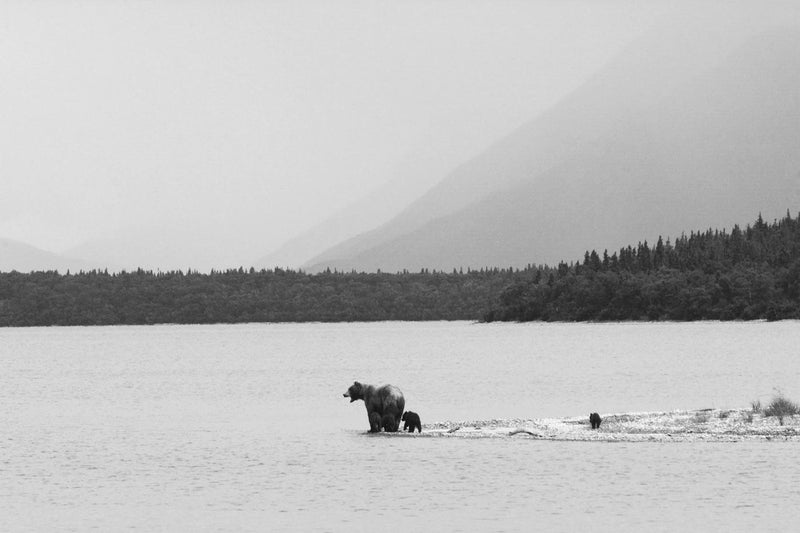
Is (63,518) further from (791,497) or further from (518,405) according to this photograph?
(518,405)

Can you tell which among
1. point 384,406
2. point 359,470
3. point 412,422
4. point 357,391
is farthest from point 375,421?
point 359,470

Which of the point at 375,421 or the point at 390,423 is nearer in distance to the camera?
the point at 390,423

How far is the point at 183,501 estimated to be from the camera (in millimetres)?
37531

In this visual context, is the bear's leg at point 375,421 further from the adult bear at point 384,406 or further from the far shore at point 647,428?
the far shore at point 647,428

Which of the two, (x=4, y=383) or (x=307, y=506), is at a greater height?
(x=4, y=383)

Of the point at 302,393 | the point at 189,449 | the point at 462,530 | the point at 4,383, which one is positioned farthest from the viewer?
the point at 4,383

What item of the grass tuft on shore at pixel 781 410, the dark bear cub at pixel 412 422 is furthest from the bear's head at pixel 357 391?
the grass tuft on shore at pixel 781 410

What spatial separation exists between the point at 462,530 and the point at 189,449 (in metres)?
21.6

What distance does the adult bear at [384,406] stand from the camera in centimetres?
5291

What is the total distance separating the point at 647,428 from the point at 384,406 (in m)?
10.5

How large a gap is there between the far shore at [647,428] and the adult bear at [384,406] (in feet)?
4.51

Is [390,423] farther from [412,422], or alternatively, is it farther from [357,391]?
[357,391]

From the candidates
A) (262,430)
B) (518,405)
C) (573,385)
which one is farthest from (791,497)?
(573,385)

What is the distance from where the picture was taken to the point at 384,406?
175ft
